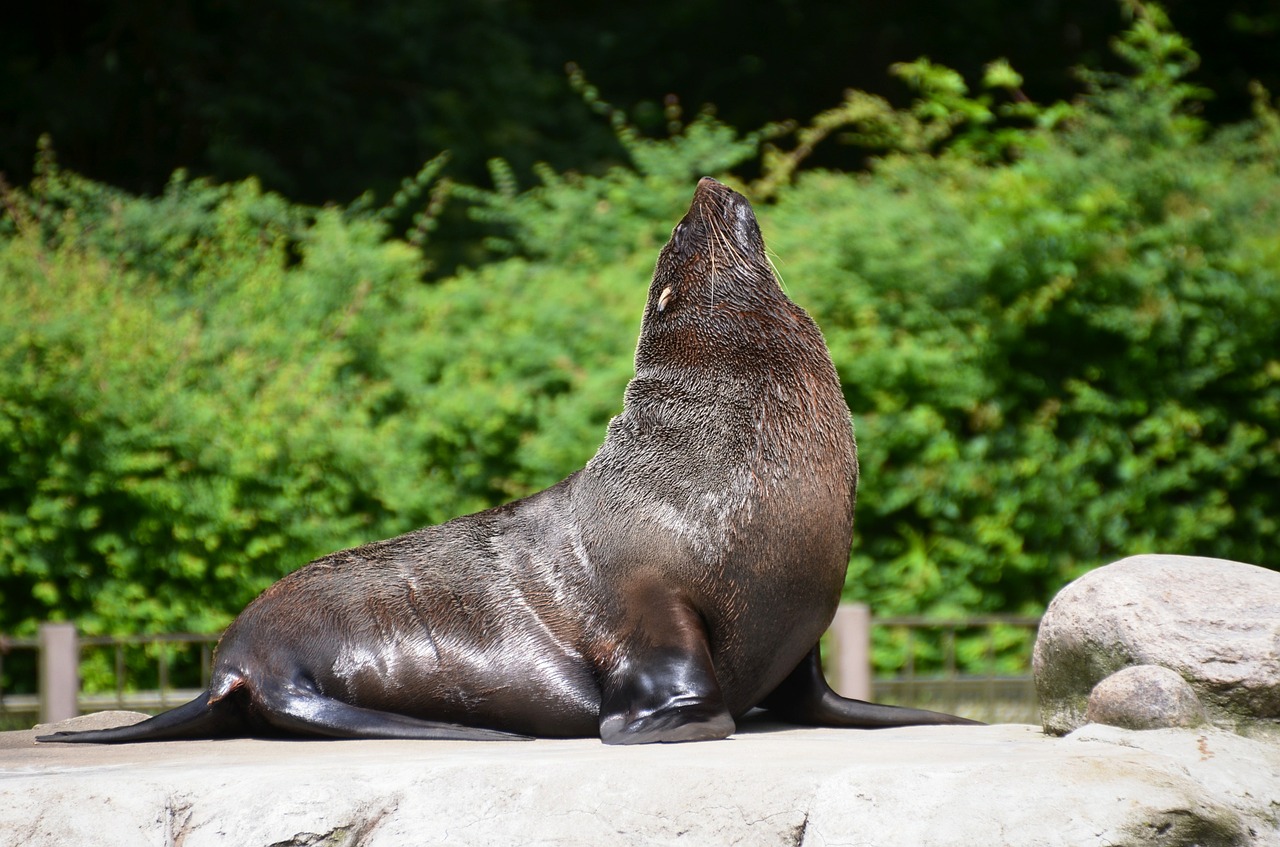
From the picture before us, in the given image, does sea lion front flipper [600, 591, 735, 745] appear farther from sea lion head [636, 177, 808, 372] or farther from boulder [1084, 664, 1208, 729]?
boulder [1084, 664, 1208, 729]

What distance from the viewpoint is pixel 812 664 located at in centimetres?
459

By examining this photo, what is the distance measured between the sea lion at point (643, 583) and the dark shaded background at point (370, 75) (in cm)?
1117

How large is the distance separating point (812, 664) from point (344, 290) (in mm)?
6548

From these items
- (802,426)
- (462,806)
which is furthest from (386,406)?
(462,806)

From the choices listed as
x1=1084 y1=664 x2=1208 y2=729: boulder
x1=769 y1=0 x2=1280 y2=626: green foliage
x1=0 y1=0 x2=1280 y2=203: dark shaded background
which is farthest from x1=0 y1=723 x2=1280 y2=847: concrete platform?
x1=0 y1=0 x2=1280 y2=203: dark shaded background

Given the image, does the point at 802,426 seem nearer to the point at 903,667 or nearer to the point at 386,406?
the point at 903,667

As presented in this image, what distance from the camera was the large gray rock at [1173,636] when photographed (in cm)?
367

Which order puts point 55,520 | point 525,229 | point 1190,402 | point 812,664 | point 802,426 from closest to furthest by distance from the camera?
point 802,426 → point 812,664 → point 55,520 → point 1190,402 → point 525,229

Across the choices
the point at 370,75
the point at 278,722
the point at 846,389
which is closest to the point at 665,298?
the point at 278,722

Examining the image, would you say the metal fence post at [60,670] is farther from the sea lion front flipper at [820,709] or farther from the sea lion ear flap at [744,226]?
the sea lion ear flap at [744,226]

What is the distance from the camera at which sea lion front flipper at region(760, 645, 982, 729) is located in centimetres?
454

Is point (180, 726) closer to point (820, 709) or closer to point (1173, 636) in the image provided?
point (820, 709)

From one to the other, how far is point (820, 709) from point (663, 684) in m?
0.84

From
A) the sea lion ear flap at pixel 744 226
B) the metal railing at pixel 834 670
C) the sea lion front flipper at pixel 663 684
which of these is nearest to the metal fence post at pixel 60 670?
the metal railing at pixel 834 670
